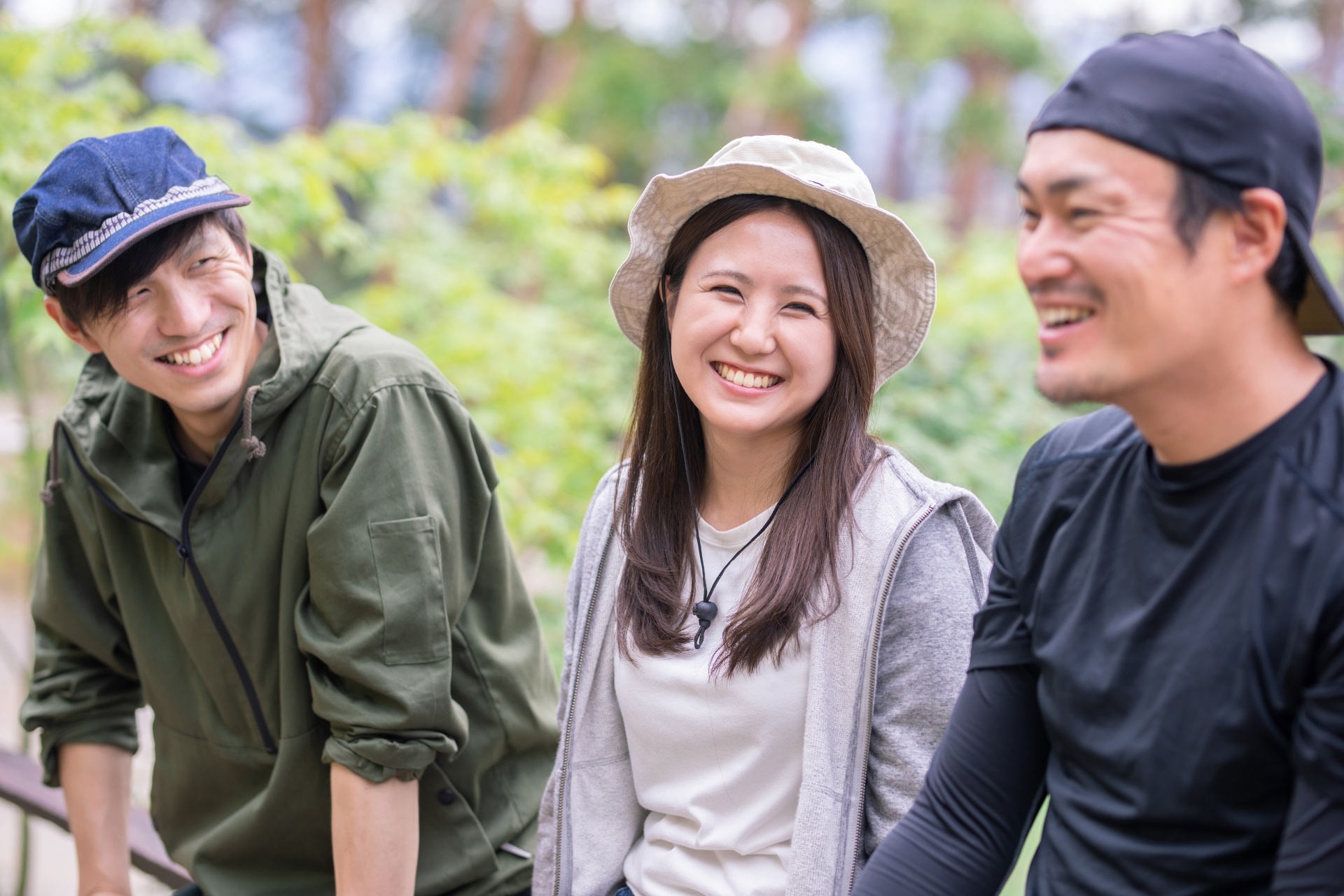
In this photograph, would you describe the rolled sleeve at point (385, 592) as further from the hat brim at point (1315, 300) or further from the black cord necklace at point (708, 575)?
the hat brim at point (1315, 300)

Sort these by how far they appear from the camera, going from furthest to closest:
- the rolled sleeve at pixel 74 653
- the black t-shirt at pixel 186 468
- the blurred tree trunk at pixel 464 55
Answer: the blurred tree trunk at pixel 464 55, the rolled sleeve at pixel 74 653, the black t-shirt at pixel 186 468

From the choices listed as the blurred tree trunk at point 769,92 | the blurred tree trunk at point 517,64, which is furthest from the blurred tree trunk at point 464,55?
the blurred tree trunk at point 769,92

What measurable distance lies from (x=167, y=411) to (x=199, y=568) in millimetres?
328

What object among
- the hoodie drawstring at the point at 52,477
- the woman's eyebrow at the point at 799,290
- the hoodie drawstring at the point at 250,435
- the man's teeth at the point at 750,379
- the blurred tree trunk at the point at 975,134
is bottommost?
the hoodie drawstring at the point at 52,477

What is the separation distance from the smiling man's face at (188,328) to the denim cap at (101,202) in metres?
0.07

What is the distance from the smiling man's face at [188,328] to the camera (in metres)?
2.00

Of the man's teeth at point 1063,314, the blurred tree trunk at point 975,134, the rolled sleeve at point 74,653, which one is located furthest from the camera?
the blurred tree trunk at point 975,134

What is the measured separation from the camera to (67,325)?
2.09 meters

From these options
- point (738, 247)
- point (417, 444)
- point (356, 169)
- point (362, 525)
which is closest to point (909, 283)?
point (738, 247)

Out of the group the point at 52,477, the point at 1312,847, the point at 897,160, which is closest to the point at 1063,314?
the point at 1312,847

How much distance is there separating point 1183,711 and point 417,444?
1277mm

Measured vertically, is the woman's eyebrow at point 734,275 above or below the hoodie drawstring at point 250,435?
above

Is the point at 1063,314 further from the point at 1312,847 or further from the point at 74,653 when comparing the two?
the point at 74,653

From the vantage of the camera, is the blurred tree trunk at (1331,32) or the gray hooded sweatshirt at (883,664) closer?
the gray hooded sweatshirt at (883,664)
